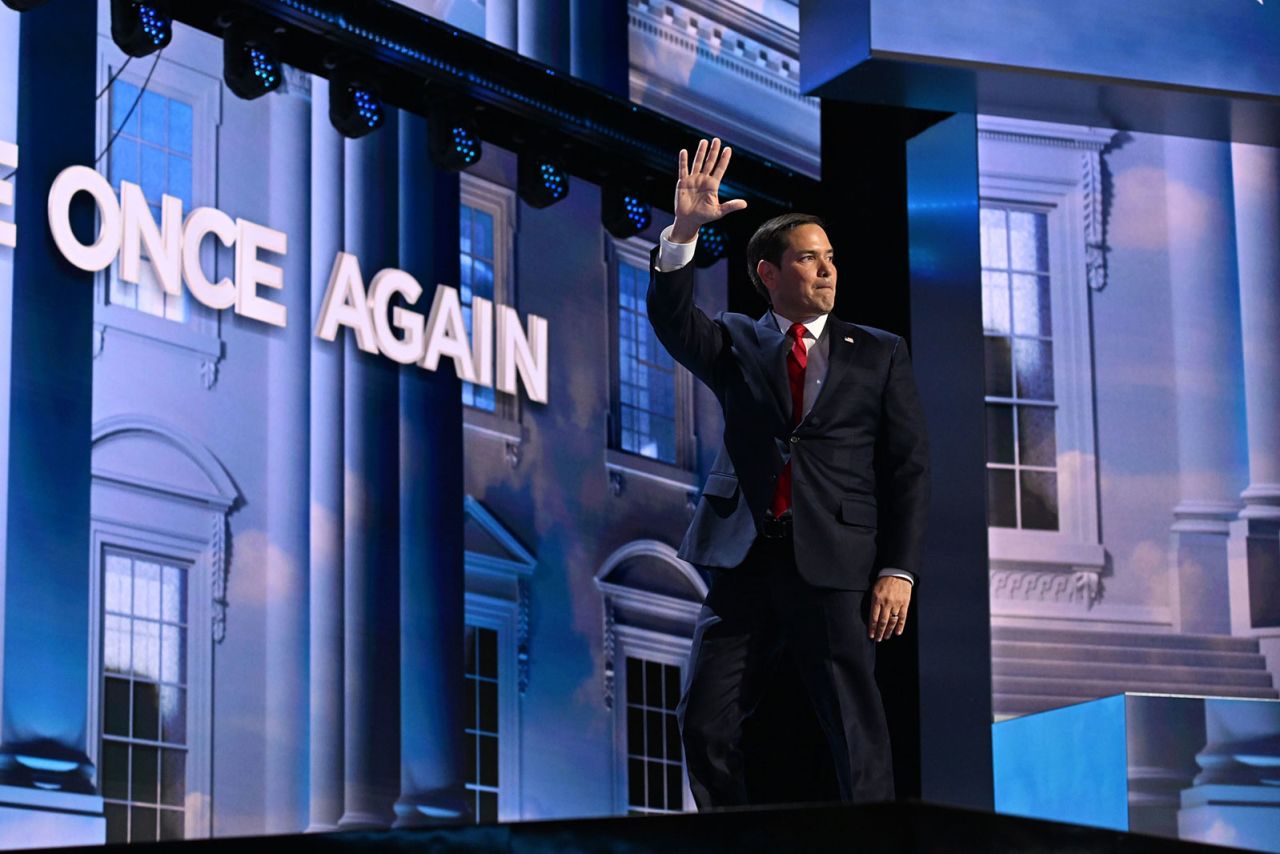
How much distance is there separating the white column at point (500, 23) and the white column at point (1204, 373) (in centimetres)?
373

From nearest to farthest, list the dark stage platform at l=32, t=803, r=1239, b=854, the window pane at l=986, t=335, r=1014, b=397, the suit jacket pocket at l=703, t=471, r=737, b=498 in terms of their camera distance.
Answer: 1. the dark stage platform at l=32, t=803, r=1239, b=854
2. the suit jacket pocket at l=703, t=471, r=737, b=498
3. the window pane at l=986, t=335, r=1014, b=397

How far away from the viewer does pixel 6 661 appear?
191 inches

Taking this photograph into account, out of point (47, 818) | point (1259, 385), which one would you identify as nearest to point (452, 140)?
point (47, 818)

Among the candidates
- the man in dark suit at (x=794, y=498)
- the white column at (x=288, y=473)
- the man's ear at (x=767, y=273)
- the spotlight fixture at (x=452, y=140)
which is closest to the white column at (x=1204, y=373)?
the spotlight fixture at (x=452, y=140)

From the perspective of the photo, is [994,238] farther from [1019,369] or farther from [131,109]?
[131,109]

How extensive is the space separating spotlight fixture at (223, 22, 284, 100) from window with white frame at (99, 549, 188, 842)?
55.8 inches

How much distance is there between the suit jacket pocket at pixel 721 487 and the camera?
11.3 feet

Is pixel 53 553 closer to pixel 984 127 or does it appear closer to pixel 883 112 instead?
pixel 883 112

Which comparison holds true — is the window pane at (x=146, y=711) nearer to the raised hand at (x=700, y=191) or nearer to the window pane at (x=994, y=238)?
the raised hand at (x=700, y=191)

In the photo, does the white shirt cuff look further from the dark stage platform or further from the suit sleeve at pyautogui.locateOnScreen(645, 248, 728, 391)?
the dark stage platform

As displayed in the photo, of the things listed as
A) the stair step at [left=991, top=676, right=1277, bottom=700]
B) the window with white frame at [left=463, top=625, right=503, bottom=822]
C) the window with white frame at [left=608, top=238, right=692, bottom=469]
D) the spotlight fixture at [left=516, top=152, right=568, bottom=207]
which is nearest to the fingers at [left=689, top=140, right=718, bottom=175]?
the spotlight fixture at [left=516, top=152, right=568, bottom=207]

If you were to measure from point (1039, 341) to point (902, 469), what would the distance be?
5.11m

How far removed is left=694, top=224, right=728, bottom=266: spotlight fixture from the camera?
21.9ft

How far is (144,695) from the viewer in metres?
5.32
